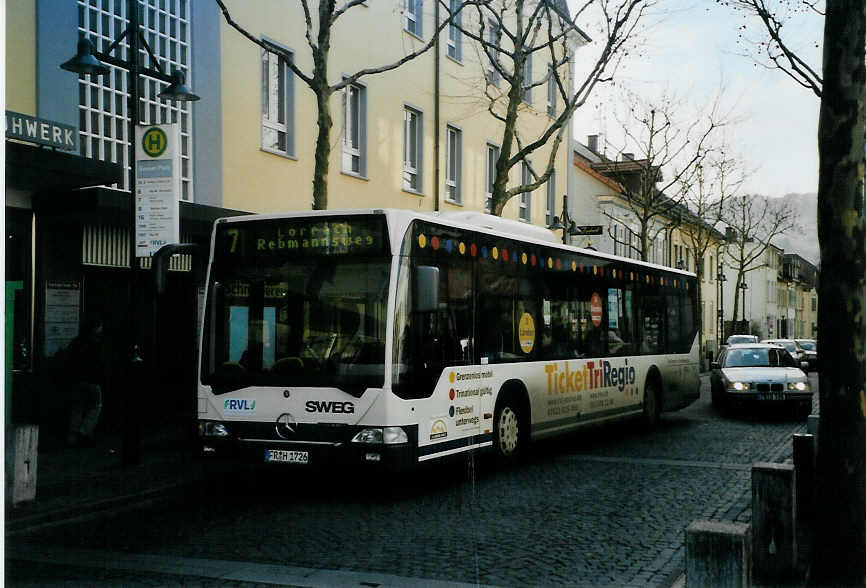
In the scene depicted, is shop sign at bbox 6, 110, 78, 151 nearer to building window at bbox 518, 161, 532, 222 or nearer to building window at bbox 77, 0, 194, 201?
building window at bbox 77, 0, 194, 201

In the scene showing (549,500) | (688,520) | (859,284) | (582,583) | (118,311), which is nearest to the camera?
(859,284)

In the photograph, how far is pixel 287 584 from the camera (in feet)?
20.7

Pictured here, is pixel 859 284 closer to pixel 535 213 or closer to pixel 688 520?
pixel 688 520

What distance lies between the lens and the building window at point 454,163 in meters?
26.9

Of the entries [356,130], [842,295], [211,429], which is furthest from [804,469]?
[356,130]

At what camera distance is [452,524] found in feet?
27.6

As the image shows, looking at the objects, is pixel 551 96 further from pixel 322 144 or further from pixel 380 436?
pixel 380 436

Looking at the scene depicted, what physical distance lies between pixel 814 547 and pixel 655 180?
105ft

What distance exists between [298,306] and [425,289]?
132 centimetres

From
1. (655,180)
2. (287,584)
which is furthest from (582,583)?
(655,180)

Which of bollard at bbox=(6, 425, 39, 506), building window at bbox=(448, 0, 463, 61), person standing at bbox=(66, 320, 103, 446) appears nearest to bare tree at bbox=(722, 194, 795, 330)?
building window at bbox=(448, 0, 463, 61)

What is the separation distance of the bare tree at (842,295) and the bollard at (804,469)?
2455mm

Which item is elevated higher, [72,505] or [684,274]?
[684,274]

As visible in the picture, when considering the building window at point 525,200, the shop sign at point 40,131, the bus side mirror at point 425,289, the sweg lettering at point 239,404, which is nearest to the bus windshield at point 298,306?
the sweg lettering at point 239,404
